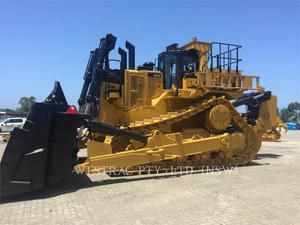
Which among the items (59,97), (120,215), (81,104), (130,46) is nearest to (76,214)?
(120,215)

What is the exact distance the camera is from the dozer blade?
642 cm

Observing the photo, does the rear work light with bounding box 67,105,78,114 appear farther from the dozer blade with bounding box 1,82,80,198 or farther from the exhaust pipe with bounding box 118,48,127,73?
the exhaust pipe with bounding box 118,48,127,73

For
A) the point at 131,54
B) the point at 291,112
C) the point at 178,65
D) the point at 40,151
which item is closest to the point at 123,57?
the point at 131,54

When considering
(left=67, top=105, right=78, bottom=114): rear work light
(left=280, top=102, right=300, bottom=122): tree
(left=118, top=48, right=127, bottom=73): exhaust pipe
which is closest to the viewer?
(left=67, top=105, right=78, bottom=114): rear work light

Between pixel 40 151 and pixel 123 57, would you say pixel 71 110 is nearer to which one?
pixel 40 151

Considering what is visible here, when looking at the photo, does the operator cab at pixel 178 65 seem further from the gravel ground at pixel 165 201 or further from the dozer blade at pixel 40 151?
the dozer blade at pixel 40 151

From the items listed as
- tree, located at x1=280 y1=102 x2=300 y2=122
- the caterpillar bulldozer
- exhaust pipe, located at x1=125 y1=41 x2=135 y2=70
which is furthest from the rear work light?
tree, located at x1=280 y1=102 x2=300 y2=122

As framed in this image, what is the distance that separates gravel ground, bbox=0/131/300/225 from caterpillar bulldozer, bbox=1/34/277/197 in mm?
540

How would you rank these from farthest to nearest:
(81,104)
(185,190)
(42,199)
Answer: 1. (81,104)
2. (185,190)
3. (42,199)

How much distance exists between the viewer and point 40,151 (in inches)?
260

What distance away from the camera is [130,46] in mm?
10055

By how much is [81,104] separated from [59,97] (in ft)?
5.78

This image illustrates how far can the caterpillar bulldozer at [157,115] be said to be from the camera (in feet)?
24.0

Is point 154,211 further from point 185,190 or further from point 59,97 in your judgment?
point 59,97
